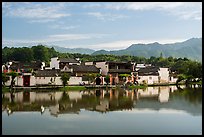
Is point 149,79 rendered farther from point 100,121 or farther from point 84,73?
point 100,121

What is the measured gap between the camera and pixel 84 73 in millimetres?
22266

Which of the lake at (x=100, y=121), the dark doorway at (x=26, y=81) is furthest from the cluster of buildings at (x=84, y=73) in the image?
the lake at (x=100, y=121)

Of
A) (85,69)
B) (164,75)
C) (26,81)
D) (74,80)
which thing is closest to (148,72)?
(164,75)

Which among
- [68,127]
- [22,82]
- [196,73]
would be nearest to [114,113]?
[68,127]

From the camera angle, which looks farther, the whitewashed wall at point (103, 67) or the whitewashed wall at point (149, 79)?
the whitewashed wall at point (149, 79)

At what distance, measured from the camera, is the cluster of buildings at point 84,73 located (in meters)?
18.8

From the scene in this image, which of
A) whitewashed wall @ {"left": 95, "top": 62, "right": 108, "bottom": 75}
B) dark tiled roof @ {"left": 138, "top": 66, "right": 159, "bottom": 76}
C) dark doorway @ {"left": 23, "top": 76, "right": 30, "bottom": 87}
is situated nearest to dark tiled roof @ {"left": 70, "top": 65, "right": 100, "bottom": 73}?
whitewashed wall @ {"left": 95, "top": 62, "right": 108, "bottom": 75}

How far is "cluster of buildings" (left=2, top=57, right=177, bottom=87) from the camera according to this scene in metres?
18.8

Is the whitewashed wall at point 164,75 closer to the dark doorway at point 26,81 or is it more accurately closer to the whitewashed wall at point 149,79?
the whitewashed wall at point 149,79

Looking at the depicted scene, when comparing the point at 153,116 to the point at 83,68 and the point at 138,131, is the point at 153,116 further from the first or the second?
the point at 83,68

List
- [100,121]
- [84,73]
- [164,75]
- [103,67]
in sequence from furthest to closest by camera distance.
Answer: [164,75]
[103,67]
[84,73]
[100,121]

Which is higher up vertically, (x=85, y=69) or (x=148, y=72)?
(x=85, y=69)

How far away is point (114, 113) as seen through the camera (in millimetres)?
8766

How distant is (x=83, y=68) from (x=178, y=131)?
16560mm
